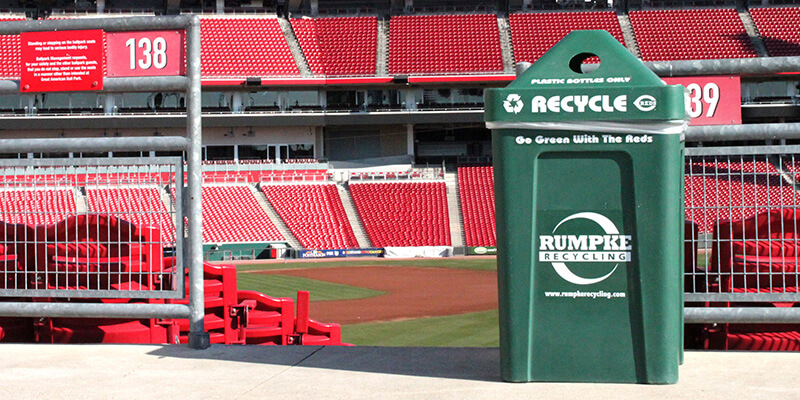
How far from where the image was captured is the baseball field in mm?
16234

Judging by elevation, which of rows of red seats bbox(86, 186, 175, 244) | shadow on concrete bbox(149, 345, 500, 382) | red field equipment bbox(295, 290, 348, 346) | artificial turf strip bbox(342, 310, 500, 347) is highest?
rows of red seats bbox(86, 186, 175, 244)

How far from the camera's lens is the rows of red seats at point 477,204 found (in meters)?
37.8

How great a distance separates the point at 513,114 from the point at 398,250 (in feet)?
108

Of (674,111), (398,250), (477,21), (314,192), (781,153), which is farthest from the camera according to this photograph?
(477,21)

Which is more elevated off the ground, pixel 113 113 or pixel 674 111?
pixel 113 113

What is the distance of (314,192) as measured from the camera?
41500 mm

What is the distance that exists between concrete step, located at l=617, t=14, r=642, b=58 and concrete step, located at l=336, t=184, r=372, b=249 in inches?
633

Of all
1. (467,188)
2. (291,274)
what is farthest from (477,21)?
(291,274)

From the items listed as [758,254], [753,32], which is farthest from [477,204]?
[758,254]

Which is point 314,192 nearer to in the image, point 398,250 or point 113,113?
point 398,250

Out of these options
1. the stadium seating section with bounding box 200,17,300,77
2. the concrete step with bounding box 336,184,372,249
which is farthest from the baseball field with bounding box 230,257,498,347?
the stadium seating section with bounding box 200,17,300,77

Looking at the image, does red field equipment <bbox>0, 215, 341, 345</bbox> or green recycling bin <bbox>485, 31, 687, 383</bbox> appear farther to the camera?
red field equipment <bbox>0, 215, 341, 345</bbox>

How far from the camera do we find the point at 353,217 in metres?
39.6

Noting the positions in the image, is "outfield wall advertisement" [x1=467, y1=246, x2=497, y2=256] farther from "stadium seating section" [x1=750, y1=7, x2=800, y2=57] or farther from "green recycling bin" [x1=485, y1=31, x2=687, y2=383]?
"green recycling bin" [x1=485, y1=31, x2=687, y2=383]
